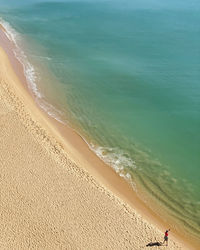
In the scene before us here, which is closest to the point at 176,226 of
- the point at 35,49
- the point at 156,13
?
the point at 35,49

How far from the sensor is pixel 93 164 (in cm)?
2473

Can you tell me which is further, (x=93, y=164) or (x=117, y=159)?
(x=117, y=159)

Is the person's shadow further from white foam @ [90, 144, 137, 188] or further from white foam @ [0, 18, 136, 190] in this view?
white foam @ [90, 144, 137, 188]

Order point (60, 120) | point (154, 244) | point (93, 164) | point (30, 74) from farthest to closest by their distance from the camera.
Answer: point (30, 74) → point (60, 120) → point (93, 164) → point (154, 244)

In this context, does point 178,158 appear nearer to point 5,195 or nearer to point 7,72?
point 5,195

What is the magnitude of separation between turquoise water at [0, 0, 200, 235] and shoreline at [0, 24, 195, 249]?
34.0 inches

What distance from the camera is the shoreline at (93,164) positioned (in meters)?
21.2

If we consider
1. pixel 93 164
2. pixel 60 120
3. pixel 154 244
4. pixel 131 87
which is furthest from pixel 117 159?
pixel 131 87

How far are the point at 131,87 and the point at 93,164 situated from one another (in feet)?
45.0

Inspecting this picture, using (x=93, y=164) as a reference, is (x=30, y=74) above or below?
above

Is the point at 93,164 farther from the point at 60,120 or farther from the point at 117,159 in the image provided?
the point at 60,120

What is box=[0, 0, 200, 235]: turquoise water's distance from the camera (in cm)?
2481

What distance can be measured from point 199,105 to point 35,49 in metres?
25.1

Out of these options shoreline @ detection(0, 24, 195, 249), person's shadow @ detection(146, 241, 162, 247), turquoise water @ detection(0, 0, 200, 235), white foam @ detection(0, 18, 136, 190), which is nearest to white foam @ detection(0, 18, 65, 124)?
white foam @ detection(0, 18, 136, 190)
